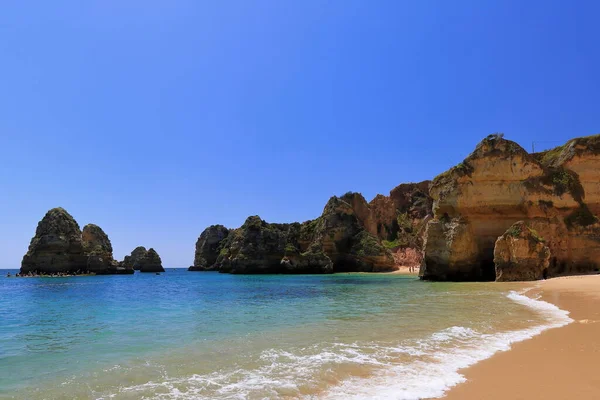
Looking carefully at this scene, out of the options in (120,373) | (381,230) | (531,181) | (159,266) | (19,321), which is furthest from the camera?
(159,266)

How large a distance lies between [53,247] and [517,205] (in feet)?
252

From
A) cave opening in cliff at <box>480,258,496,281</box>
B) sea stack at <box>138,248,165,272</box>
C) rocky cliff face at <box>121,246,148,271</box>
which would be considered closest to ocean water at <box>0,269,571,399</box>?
cave opening in cliff at <box>480,258,496,281</box>

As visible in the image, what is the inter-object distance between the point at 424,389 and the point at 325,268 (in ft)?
218

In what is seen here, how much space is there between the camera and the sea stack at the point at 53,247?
71.6 metres

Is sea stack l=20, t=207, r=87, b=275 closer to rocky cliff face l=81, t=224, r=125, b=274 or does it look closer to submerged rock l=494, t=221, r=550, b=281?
rocky cliff face l=81, t=224, r=125, b=274

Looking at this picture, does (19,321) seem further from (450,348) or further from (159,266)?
(159,266)

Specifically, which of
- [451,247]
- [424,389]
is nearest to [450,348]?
[424,389]

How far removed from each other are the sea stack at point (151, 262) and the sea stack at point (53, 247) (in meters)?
38.8

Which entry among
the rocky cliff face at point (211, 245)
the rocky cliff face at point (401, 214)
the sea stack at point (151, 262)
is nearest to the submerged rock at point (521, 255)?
the rocky cliff face at point (401, 214)

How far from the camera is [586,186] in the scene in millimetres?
34406

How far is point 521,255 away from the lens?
3038cm

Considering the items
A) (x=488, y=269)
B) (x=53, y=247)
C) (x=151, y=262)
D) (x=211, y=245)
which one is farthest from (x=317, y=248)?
(x=151, y=262)

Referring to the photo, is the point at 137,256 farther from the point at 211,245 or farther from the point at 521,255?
the point at 521,255

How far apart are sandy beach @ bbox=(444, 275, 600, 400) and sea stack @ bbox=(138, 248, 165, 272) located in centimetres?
11641
